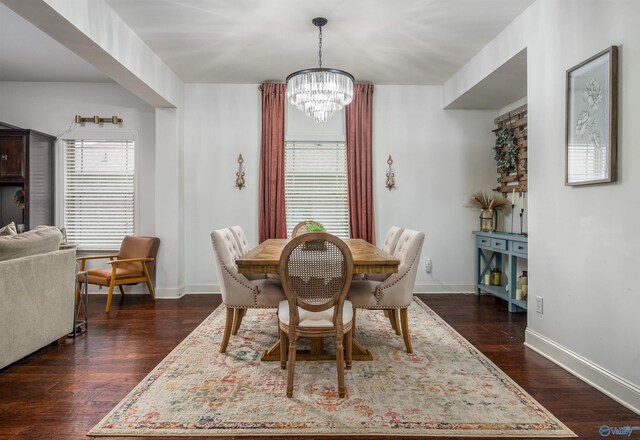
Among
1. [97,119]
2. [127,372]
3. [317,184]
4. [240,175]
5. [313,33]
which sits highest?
[313,33]

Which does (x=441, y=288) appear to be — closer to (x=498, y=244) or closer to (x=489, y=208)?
(x=498, y=244)

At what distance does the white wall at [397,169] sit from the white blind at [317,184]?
44cm

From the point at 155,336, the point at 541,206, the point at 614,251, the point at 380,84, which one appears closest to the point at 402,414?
the point at 614,251

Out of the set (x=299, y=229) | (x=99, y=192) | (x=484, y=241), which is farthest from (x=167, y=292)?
(x=484, y=241)

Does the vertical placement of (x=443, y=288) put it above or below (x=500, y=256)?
below

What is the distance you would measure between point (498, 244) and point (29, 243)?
174 inches

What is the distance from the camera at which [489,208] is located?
4.93m

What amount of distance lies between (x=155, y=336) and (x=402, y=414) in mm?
2290

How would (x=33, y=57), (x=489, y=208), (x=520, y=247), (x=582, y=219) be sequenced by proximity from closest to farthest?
(x=582, y=219) < (x=520, y=247) < (x=33, y=57) < (x=489, y=208)

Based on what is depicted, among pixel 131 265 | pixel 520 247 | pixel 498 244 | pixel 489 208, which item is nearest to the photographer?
pixel 520 247

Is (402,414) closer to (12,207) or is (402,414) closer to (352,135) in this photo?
(352,135)

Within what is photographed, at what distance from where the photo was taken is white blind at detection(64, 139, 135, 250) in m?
5.24

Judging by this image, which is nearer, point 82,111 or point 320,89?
point 320,89

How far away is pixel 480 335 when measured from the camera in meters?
3.42
